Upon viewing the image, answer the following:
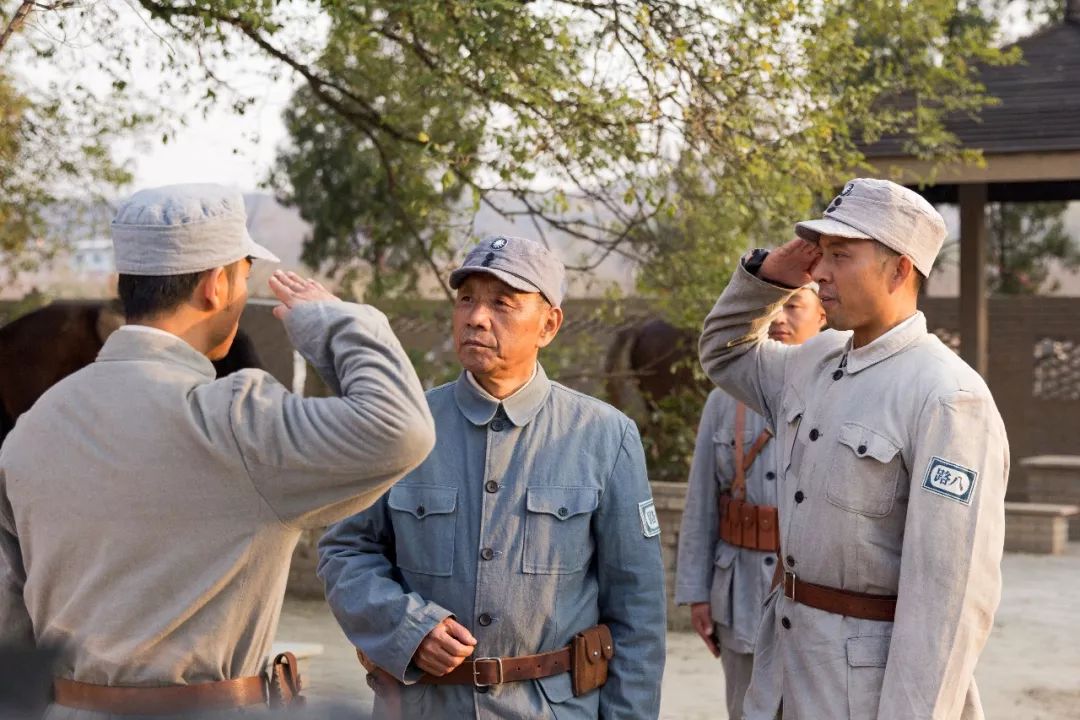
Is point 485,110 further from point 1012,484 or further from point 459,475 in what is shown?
point 1012,484

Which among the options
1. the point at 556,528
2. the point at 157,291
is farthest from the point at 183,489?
the point at 556,528

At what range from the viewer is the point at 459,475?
339cm

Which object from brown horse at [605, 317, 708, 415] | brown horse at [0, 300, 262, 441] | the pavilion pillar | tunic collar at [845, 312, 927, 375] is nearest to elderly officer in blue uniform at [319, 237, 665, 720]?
tunic collar at [845, 312, 927, 375]

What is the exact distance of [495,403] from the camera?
345cm

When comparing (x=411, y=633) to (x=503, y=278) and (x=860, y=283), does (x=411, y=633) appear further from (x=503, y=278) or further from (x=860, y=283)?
(x=860, y=283)

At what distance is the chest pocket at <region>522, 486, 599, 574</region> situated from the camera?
332 centimetres

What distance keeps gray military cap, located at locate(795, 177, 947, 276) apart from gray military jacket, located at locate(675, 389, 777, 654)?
182 centimetres

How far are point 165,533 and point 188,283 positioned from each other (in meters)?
0.45

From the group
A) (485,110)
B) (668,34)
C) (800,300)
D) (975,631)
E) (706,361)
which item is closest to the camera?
(975,631)

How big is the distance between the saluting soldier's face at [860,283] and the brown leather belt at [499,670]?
3.40 feet

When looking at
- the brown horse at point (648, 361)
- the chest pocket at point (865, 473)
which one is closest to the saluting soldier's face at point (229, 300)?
the chest pocket at point (865, 473)

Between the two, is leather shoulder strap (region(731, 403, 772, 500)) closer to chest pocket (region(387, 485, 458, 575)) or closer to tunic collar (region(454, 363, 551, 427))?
tunic collar (region(454, 363, 551, 427))

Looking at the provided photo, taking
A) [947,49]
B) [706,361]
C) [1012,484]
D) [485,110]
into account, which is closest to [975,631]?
[706,361]

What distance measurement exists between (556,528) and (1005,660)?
5.63 meters
